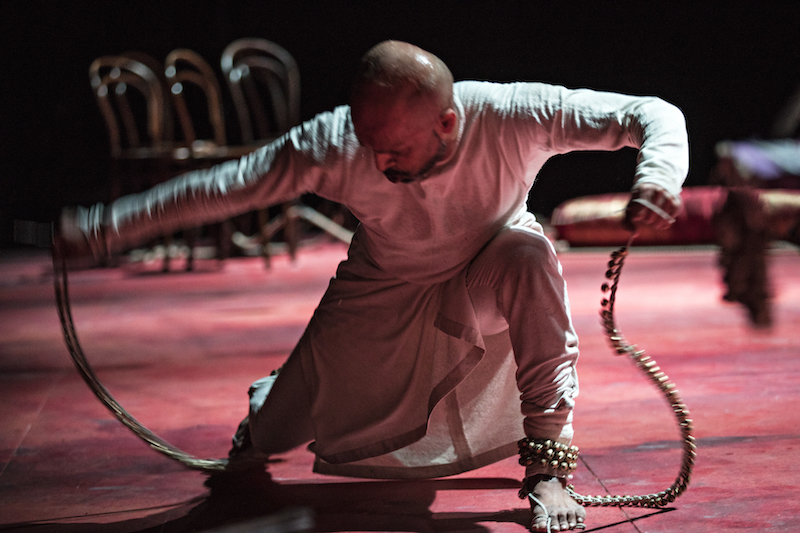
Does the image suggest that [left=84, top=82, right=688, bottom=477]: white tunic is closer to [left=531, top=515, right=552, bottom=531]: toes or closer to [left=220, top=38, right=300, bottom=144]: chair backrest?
[left=531, top=515, right=552, bottom=531]: toes

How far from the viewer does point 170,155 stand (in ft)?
11.8

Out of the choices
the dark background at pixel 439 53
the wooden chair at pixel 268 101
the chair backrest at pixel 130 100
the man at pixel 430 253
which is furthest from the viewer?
the wooden chair at pixel 268 101

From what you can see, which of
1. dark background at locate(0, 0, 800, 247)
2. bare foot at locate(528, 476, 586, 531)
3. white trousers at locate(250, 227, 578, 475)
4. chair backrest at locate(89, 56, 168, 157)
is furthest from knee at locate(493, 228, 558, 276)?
chair backrest at locate(89, 56, 168, 157)

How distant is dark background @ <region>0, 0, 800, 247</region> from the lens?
269cm

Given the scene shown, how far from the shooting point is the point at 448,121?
3.21ft

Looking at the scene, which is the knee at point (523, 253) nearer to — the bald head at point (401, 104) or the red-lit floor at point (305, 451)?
the bald head at point (401, 104)

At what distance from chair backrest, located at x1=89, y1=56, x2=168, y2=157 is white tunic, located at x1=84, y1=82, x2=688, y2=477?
9.34 ft

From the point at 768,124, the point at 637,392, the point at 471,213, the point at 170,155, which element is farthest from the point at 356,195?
the point at 768,124

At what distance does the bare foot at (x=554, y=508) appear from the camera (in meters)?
0.96

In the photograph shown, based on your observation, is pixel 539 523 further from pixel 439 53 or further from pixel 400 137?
pixel 439 53

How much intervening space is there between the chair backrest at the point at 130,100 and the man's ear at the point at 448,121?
3020 millimetres

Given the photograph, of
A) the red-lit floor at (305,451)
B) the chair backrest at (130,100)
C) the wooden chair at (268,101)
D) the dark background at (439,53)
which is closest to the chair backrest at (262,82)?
the wooden chair at (268,101)

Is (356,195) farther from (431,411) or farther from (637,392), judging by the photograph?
(637,392)

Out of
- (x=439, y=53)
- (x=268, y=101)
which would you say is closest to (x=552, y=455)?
(x=439, y=53)
